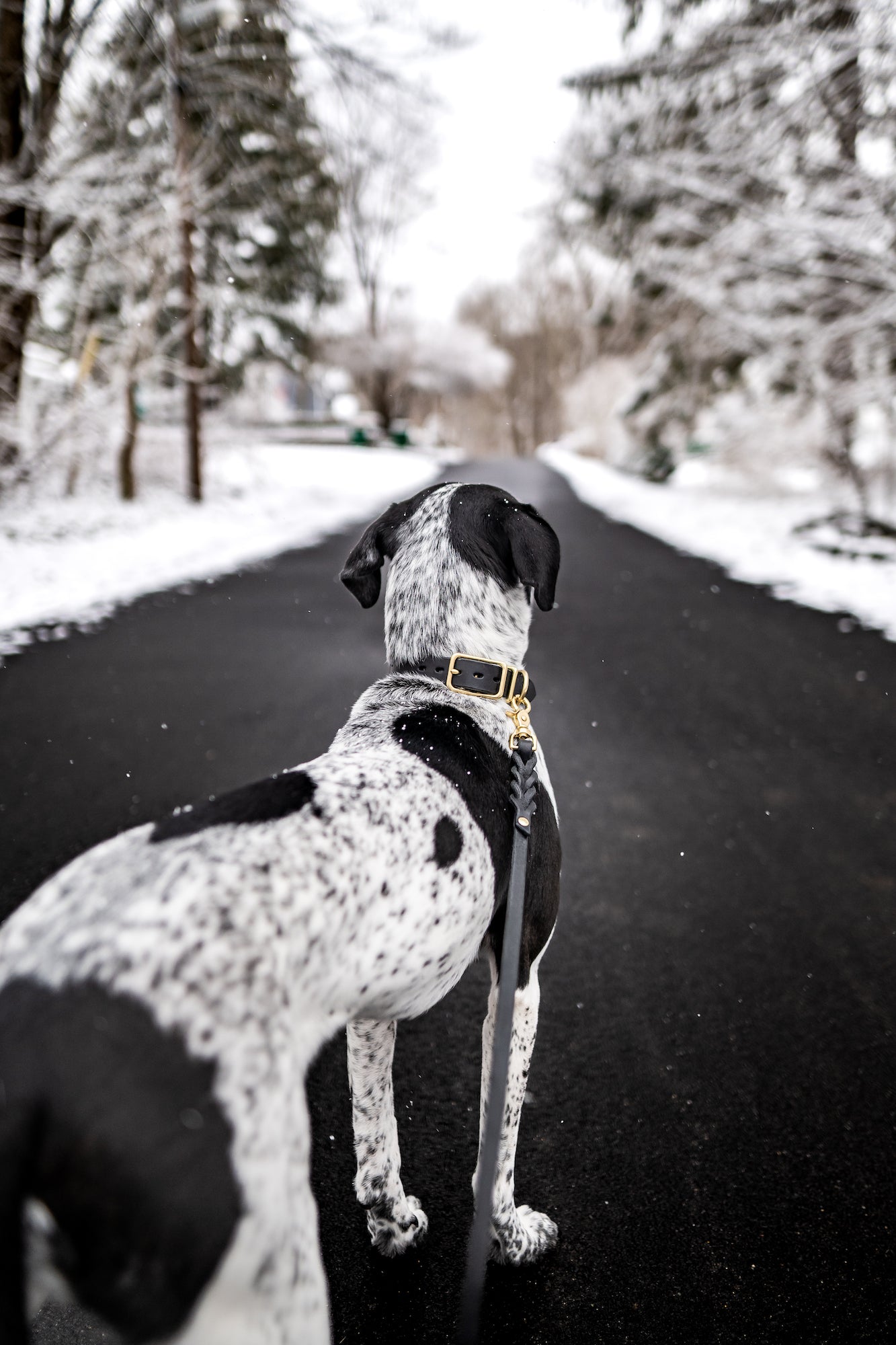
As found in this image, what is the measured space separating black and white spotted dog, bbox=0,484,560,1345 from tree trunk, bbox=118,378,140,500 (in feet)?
41.3

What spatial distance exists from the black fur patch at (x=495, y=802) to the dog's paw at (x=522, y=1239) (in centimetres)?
57

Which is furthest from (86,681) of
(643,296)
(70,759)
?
(643,296)

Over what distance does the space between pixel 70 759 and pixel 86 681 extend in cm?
126

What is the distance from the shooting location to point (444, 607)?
1999 mm

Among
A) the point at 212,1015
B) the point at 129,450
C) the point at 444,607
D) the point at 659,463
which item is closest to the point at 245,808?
the point at 212,1015

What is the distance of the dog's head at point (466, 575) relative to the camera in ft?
6.50

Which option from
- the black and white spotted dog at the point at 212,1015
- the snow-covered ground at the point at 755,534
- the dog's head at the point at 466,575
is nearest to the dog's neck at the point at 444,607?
the dog's head at the point at 466,575

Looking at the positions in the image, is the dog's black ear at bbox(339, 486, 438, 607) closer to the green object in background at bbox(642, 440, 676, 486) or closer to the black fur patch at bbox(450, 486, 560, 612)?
the black fur patch at bbox(450, 486, 560, 612)

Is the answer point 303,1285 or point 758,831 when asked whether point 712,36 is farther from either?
point 303,1285

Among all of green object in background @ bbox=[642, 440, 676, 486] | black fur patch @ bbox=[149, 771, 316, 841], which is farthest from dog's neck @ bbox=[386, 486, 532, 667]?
green object in background @ bbox=[642, 440, 676, 486]

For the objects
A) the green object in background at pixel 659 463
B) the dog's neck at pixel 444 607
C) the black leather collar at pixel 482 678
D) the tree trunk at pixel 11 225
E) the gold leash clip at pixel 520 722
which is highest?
the tree trunk at pixel 11 225

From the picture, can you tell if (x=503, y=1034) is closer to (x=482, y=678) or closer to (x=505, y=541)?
(x=482, y=678)

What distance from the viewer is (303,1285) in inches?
37.6

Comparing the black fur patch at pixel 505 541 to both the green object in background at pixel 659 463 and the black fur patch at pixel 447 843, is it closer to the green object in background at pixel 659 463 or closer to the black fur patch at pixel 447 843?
the black fur patch at pixel 447 843
